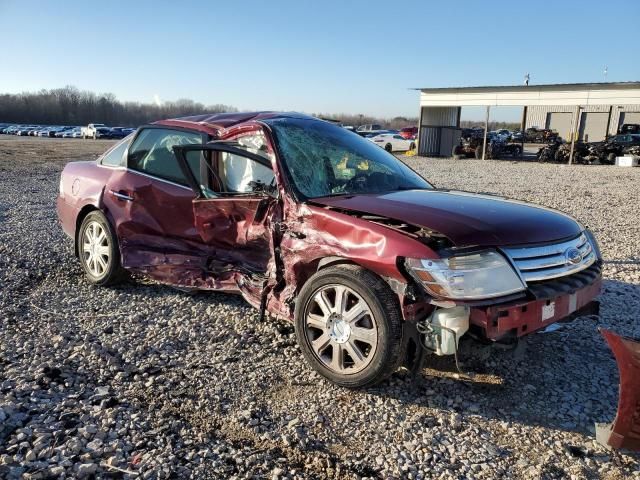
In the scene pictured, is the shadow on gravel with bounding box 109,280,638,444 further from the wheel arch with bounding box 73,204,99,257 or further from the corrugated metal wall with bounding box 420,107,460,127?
the corrugated metal wall with bounding box 420,107,460,127

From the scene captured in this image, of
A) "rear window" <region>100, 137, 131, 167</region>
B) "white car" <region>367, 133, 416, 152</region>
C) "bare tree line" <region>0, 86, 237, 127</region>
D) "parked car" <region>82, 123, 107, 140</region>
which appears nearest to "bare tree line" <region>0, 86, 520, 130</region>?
"bare tree line" <region>0, 86, 237, 127</region>

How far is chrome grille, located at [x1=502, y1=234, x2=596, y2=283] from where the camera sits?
10.1 feet

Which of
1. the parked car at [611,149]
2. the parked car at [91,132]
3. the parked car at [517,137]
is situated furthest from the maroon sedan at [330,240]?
the parked car at [91,132]

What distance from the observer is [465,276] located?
2.93 metres

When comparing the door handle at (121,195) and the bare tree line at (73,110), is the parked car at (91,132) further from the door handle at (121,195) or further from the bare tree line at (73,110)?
the door handle at (121,195)

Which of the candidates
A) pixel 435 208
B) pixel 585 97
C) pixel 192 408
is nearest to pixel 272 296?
pixel 192 408

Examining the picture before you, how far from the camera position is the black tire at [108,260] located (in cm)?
510

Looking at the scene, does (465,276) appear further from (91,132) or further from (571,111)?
(91,132)

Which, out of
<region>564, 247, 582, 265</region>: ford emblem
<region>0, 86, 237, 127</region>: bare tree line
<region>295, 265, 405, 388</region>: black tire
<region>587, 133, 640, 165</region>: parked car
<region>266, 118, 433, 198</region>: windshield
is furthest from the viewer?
<region>0, 86, 237, 127</region>: bare tree line

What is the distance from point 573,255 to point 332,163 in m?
1.88

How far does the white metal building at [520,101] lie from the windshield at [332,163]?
2544cm

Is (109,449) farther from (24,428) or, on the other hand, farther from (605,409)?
(605,409)

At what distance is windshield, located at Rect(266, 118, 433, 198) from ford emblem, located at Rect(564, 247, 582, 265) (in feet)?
4.49

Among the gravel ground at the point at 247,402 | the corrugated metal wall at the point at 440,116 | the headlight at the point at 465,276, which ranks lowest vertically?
the gravel ground at the point at 247,402
